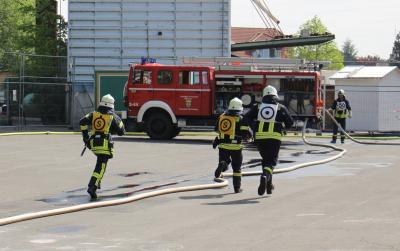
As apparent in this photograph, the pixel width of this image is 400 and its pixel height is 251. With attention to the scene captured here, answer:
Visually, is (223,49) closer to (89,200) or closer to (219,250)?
(89,200)

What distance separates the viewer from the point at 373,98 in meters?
30.2

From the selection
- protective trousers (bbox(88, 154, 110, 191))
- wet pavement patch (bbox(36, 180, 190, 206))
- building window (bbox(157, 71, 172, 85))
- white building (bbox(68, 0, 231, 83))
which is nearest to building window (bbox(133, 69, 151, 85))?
building window (bbox(157, 71, 172, 85))

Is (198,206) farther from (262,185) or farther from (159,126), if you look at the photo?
(159,126)

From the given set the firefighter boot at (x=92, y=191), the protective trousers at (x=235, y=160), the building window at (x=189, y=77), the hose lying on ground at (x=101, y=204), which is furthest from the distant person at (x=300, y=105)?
the firefighter boot at (x=92, y=191)

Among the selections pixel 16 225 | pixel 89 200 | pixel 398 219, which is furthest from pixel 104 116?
pixel 398 219

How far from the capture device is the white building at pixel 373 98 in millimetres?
29812

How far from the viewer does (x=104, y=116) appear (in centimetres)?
1216

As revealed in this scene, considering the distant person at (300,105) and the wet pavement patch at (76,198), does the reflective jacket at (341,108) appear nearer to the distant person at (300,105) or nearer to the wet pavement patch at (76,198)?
the distant person at (300,105)

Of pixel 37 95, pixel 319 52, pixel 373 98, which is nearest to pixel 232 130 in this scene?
pixel 373 98

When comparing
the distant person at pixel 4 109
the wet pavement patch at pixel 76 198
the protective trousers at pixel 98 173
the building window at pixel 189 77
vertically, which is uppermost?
the building window at pixel 189 77

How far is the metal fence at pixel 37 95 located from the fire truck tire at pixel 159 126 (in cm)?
776

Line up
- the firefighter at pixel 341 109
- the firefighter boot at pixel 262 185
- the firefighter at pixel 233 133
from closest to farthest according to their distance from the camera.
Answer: the firefighter boot at pixel 262 185
the firefighter at pixel 233 133
the firefighter at pixel 341 109

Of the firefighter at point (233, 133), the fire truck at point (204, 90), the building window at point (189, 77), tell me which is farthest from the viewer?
the building window at point (189, 77)

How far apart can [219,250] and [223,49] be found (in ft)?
84.6
